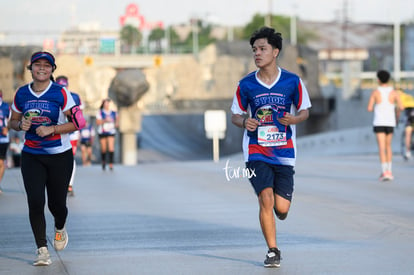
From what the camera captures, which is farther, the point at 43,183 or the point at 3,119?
the point at 3,119

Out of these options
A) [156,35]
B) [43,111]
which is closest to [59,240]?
[43,111]

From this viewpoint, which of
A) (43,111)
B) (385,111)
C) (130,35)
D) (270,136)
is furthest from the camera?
(130,35)

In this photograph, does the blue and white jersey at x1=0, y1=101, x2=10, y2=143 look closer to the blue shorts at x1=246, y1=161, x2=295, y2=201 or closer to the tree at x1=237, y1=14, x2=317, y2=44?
the blue shorts at x1=246, y1=161, x2=295, y2=201

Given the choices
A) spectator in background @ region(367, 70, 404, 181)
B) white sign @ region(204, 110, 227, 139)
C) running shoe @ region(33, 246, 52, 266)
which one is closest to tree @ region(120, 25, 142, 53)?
white sign @ region(204, 110, 227, 139)

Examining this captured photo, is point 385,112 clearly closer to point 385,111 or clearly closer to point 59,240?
point 385,111

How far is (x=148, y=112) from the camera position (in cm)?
8662

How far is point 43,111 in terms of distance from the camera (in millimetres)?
8602

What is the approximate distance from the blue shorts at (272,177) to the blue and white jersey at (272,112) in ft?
0.15

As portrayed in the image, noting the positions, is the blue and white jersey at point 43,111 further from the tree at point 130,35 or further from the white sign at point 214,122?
the tree at point 130,35

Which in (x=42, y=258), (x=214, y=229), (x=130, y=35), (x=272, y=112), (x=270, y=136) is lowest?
(x=214, y=229)

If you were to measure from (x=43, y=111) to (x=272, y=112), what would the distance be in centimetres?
187

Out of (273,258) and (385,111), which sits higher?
(385,111)

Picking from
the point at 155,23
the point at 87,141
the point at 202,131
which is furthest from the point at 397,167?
the point at 155,23

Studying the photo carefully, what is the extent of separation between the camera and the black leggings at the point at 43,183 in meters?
8.52
